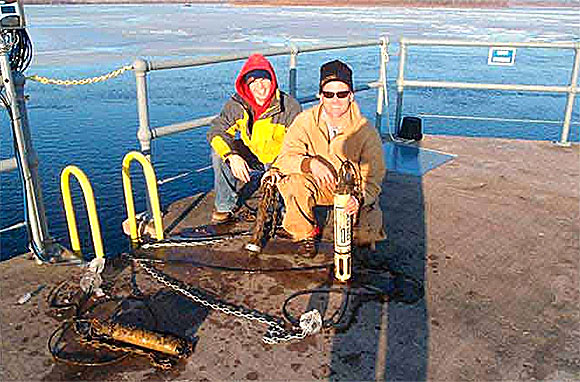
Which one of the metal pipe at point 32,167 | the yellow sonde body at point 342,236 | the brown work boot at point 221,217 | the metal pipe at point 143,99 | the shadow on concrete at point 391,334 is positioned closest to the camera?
the shadow on concrete at point 391,334

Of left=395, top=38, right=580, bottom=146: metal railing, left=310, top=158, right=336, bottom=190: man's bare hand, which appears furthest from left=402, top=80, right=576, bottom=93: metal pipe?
left=310, top=158, right=336, bottom=190: man's bare hand

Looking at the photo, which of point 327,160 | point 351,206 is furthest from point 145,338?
point 327,160

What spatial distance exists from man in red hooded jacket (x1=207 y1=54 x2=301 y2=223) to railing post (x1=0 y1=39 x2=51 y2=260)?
115 cm

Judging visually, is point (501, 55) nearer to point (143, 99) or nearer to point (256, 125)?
point (256, 125)

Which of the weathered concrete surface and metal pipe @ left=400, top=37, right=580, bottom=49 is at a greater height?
metal pipe @ left=400, top=37, right=580, bottom=49

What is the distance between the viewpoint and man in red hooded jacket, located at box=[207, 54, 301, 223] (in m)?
3.66

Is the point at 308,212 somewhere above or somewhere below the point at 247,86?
below

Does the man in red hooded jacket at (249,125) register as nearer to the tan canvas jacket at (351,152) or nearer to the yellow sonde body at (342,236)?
the tan canvas jacket at (351,152)

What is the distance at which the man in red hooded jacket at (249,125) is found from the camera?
3.66 meters

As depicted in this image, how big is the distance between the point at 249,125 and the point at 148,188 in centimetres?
85

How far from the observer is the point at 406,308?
110 inches

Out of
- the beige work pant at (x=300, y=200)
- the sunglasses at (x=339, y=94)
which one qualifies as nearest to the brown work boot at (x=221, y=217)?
the beige work pant at (x=300, y=200)

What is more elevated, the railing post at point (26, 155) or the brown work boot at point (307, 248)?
the railing post at point (26, 155)

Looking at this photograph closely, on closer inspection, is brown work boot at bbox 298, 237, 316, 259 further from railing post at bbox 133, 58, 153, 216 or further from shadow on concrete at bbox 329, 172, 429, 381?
railing post at bbox 133, 58, 153, 216
